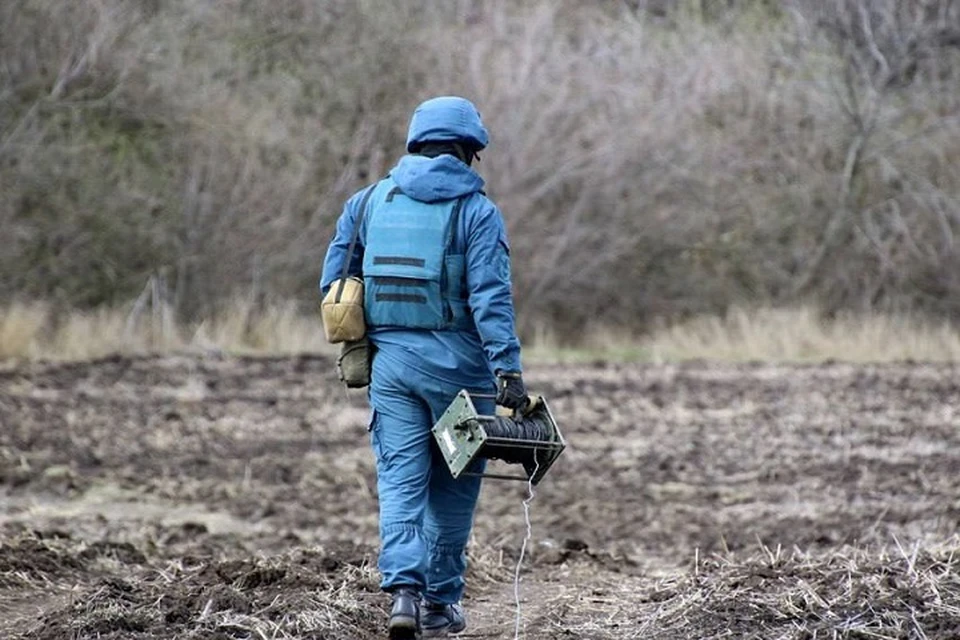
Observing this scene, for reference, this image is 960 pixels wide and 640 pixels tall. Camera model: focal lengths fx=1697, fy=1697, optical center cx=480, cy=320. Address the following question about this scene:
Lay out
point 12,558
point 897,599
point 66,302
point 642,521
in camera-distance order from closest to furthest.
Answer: point 897,599
point 12,558
point 642,521
point 66,302

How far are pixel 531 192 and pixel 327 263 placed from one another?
71.0 feet

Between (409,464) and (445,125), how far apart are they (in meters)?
1.26

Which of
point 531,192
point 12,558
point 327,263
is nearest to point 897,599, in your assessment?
point 327,263

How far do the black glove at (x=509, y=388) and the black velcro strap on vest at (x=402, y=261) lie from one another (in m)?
0.50

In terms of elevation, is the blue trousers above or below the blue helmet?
below

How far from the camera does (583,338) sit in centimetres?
2880

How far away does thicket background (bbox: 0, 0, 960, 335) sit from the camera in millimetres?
25828

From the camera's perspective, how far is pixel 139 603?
6.49 m

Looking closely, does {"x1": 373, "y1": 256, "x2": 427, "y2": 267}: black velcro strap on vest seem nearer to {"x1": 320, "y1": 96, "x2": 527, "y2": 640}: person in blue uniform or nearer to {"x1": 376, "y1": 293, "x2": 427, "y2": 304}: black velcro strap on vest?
{"x1": 320, "y1": 96, "x2": 527, "y2": 640}: person in blue uniform

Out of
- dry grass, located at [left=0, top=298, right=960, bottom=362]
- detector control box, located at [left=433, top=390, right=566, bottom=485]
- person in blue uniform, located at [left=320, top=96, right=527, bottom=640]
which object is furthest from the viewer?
dry grass, located at [left=0, top=298, right=960, bottom=362]

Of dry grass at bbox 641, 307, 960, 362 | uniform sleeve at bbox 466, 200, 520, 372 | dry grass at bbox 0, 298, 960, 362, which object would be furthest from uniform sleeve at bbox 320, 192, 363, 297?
dry grass at bbox 641, 307, 960, 362

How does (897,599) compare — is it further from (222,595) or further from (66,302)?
(66,302)

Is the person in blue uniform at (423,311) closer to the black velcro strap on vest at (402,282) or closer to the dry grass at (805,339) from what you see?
the black velcro strap on vest at (402,282)

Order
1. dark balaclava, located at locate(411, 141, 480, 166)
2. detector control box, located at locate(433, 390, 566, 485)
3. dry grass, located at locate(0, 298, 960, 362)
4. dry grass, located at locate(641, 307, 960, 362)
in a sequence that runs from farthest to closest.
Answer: dry grass, located at locate(641, 307, 960, 362) < dry grass, located at locate(0, 298, 960, 362) < dark balaclava, located at locate(411, 141, 480, 166) < detector control box, located at locate(433, 390, 566, 485)
